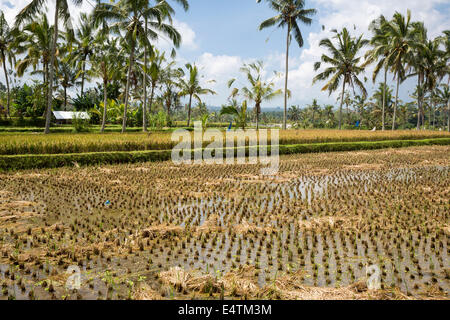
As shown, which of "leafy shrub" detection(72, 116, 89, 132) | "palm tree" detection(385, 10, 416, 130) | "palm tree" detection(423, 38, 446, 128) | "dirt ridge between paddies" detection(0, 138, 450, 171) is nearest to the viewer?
"dirt ridge between paddies" detection(0, 138, 450, 171)

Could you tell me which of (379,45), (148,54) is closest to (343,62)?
(379,45)

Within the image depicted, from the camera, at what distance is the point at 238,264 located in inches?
160

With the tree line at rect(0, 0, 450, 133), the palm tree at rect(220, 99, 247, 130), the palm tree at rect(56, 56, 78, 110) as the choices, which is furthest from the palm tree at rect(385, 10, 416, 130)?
the palm tree at rect(56, 56, 78, 110)

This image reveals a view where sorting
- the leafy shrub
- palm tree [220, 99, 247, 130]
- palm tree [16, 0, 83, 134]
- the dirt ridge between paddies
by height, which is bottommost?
the dirt ridge between paddies

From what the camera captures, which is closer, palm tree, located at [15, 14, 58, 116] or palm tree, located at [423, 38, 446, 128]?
palm tree, located at [15, 14, 58, 116]

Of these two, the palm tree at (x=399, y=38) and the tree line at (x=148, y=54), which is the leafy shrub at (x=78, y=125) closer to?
the tree line at (x=148, y=54)

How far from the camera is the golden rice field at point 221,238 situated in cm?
347

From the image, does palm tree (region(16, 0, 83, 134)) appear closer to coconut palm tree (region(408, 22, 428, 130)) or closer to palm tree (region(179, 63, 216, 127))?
palm tree (region(179, 63, 216, 127))

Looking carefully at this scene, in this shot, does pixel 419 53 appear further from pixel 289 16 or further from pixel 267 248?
pixel 267 248

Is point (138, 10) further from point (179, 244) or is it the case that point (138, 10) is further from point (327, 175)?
point (179, 244)

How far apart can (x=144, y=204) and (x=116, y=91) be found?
3140 centimetres

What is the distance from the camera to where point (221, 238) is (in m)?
5.04

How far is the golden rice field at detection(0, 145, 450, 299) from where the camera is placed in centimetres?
347

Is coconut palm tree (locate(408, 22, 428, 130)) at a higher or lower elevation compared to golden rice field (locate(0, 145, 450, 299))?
higher
